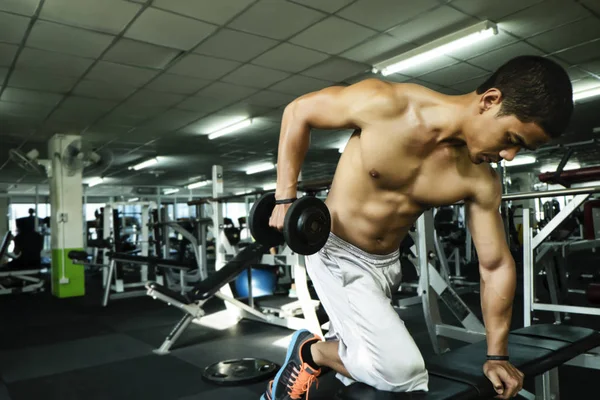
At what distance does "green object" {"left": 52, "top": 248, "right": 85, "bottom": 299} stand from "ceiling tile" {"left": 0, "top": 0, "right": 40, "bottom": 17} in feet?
12.9

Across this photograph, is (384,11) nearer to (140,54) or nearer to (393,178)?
(140,54)

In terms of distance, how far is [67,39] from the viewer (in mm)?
3484

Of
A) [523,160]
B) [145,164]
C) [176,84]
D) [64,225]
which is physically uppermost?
[176,84]

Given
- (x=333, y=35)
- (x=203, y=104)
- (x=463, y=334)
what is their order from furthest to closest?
(x=203, y=104) < (x=333, y=35) < (x=463, y=334)

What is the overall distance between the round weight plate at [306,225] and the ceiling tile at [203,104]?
14.6ft

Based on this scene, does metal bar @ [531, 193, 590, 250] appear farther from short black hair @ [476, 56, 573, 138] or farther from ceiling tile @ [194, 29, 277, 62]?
ceiling tile @ [194, 29, 277, 62]

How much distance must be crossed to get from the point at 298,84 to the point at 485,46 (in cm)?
193

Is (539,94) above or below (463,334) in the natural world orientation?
above

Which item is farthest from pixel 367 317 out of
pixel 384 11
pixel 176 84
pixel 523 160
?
pixel 523 160

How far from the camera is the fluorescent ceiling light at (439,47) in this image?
3.61 meters

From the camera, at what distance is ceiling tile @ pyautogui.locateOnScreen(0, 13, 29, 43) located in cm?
310

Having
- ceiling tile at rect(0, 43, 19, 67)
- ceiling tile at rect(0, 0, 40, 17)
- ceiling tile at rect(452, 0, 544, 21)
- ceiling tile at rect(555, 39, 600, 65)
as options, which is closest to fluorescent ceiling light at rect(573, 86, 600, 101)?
ceiling tile at rect(555, 39, 600, 65)

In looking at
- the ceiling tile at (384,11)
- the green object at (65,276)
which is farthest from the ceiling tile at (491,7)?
the green object at (65,276)

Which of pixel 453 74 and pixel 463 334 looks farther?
pixel 453 74
